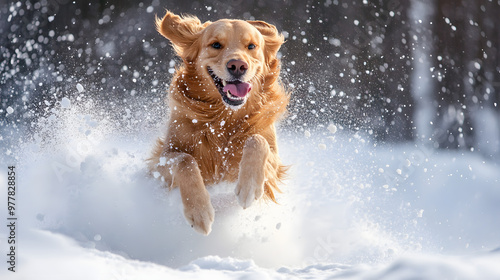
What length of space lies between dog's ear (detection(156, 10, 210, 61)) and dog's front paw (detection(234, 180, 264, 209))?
1.70ft

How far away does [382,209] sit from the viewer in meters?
1.66

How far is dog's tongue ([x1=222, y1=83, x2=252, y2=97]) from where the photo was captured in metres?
1.34

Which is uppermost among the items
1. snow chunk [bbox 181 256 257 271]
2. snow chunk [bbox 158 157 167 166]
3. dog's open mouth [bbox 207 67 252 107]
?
dog's open mouth [bbox 207 67 252 107]

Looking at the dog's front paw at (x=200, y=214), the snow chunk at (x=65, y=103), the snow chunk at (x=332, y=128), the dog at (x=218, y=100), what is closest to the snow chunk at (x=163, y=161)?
the dog at (x=218, y=100)

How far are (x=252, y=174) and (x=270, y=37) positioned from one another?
52 centimetres

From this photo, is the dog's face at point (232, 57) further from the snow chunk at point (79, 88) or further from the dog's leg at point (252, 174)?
the snow chunk at point (79, 88)

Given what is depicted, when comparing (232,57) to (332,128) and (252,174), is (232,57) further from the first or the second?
(332,128)

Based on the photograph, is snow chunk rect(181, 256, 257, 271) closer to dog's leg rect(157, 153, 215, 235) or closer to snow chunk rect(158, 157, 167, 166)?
dog's leg rect(157, 153, 215, 235)

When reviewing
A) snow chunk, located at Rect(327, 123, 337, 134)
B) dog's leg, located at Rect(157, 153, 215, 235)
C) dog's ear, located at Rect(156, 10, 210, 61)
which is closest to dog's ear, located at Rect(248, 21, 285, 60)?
dog's ear, located at Rect(156, 10, 210, 61)

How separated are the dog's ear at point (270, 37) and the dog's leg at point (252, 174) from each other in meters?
0.38

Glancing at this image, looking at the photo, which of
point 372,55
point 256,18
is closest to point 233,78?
point 256,18

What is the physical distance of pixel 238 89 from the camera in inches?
52.9

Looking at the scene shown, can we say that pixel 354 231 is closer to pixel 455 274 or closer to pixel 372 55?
pixel 372 55

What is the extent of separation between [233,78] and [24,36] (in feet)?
2.75
